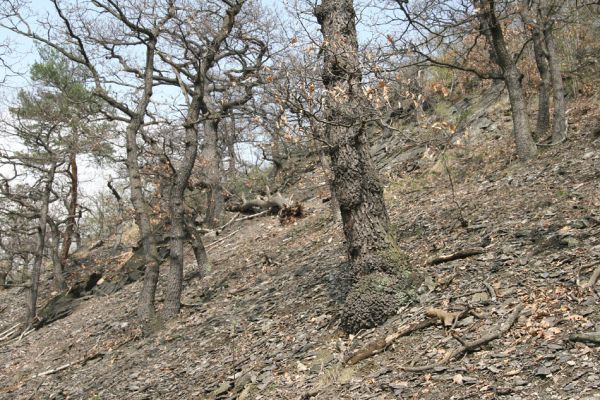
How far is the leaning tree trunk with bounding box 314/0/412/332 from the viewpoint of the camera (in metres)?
6.38

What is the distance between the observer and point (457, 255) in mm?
7125

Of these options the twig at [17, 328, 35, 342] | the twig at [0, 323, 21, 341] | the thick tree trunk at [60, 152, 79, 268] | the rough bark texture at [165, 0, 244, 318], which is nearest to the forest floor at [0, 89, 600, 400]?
the rough bark texture at [165, 0, 244, 318]

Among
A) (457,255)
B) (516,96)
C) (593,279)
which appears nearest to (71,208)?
(516,96)

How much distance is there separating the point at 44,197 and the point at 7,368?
6919mm

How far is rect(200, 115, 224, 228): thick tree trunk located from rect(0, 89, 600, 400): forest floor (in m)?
3.55

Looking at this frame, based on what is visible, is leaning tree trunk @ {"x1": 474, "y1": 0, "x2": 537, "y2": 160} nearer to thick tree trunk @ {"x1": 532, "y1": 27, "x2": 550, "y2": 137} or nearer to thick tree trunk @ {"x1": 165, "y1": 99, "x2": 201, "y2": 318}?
thick tree trunk @ {"x1": 532, "y1": 27, "x2": 550, "y2": 137}

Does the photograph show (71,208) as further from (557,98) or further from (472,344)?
(472,344)

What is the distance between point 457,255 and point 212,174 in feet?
41.7

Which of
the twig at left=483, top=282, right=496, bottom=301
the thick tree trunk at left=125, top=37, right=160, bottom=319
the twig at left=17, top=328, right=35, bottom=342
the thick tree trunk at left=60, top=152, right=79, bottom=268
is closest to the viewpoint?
the twig at left=483, top=282, right=496, bottom=301

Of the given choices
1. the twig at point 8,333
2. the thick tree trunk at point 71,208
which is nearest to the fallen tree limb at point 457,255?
the twig at point 8,333

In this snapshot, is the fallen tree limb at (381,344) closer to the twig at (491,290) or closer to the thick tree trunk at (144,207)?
the twig at (491,290)

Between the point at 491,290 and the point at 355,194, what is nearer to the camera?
the point at 491,290

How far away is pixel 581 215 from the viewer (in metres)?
6.80

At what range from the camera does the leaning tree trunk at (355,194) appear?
6.38 meters
